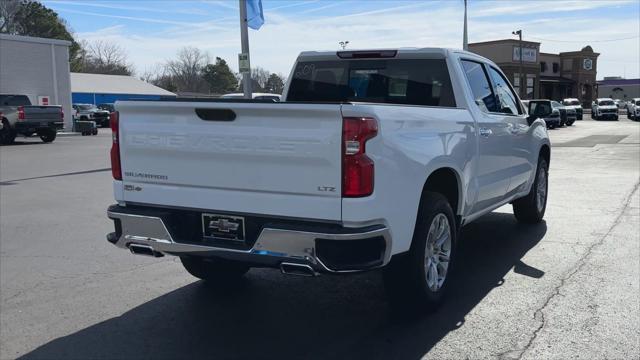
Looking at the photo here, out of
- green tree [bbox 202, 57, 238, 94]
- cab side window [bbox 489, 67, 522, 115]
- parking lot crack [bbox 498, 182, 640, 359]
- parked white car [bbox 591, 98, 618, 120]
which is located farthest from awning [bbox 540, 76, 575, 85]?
cab side window [bbox 489, 67, 522, 115]

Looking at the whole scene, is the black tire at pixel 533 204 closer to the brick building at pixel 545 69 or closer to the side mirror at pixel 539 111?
the side mirror at pixel 539 111

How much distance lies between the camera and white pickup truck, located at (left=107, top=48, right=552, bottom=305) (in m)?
3.66

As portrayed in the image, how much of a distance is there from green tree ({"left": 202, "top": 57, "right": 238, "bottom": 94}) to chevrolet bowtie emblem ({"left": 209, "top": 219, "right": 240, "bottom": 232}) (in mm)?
102331

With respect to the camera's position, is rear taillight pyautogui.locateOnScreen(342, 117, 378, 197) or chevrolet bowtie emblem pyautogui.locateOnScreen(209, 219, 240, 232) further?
chevrolet bowtie emblem pyautogui.locateOnScreen(209, 219, 240, 232)

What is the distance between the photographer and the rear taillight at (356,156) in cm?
360

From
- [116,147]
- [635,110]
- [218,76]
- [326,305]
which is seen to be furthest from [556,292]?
[218,76]

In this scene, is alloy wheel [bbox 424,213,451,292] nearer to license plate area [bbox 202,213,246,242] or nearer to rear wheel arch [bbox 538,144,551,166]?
license plate area [bbox 202,213,246,242]

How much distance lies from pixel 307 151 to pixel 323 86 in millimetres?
2722

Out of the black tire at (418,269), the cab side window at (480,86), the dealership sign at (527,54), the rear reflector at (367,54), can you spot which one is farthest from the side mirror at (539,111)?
the dealership sign at (527,54)

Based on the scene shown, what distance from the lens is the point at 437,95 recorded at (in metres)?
5.53

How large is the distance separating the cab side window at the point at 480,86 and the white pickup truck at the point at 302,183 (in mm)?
356

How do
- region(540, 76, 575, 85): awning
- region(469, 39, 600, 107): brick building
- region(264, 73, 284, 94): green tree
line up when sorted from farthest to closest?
1. region(264, 73, 284, 94): green tree
2. region(540, 76, 575, 85): awning
3. region(469, 39, 600, 107): brick building

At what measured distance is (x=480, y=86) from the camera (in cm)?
593

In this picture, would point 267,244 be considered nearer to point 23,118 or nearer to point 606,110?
point 23,118
